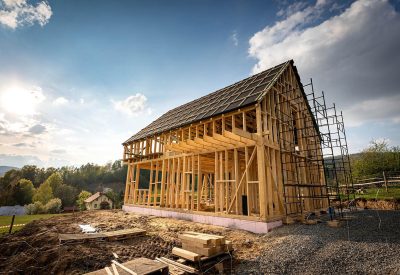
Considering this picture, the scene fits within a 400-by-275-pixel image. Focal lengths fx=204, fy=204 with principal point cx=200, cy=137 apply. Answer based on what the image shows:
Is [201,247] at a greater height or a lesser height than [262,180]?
lesser

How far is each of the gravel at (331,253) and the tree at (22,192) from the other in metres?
64.3

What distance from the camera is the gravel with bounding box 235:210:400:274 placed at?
15.6 feet

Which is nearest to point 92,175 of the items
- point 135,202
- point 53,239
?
point 135,202

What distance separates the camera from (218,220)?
10.6m

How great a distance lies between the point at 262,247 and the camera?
269 inches

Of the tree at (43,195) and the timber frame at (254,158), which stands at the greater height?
the timber frame at (254,158)

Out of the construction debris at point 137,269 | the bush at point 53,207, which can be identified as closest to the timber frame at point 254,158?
the construction debris at point 137,269

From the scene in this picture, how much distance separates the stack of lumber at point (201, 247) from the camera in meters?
5.53

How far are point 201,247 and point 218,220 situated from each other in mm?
5107

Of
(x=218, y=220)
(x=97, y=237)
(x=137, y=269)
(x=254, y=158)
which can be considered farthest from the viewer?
(x=254, y=158)

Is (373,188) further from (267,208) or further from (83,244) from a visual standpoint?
(83,244)

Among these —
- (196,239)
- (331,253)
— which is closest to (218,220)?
(196,239)

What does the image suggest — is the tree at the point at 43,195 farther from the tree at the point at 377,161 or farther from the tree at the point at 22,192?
the tree at the point at 377,161

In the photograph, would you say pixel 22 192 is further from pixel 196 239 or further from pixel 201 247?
pixel 201 247
